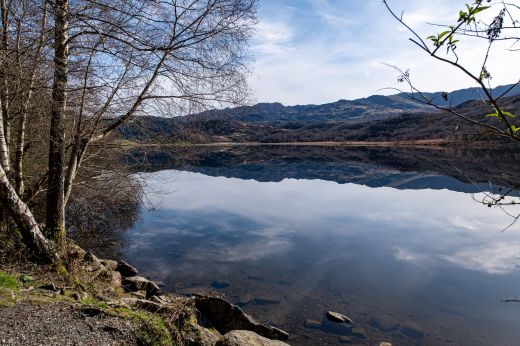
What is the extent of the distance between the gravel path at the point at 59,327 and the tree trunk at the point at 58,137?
429cm

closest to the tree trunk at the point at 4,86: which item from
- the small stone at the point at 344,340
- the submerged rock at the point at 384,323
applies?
the small stone at the point at 344,340

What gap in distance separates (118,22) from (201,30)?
7.14 feet

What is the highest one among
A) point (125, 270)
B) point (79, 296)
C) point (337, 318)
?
point (79, 296)

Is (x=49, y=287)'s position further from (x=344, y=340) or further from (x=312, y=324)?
(x=344, y=340)

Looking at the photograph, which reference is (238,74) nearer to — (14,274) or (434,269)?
(14,274)

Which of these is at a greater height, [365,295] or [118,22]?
[118,22]

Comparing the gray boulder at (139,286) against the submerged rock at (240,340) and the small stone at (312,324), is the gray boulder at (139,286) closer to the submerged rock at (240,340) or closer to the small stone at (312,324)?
the small stone at (312,324)

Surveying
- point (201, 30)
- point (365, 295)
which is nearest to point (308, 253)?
point (365, 295)

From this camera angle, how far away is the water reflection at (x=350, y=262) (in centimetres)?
1260

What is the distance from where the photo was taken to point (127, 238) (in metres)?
22.0

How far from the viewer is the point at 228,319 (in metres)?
10.5

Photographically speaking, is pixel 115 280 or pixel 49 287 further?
pixel 115 280

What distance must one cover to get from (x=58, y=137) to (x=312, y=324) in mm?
9443

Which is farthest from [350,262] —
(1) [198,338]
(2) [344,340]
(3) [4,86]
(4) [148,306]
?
(3) [4,86]
